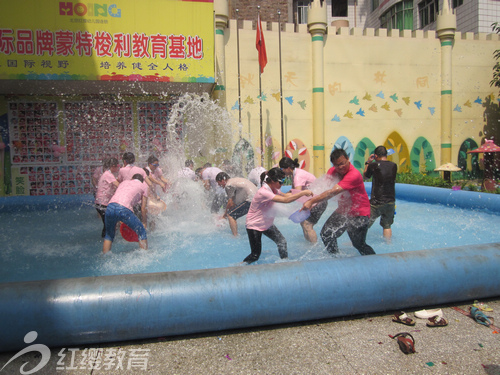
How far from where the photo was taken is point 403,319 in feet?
11.3

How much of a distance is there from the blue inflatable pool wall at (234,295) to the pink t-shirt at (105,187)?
342 centimetres

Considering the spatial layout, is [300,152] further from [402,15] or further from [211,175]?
[402,15]

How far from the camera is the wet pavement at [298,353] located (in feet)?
9.16

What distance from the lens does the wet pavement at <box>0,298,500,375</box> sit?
110 inches

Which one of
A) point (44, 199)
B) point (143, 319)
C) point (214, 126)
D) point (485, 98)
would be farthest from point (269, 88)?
point (143, 319)

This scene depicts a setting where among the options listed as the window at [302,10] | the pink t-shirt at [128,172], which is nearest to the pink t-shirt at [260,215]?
the pink t-shirt at [128,172]

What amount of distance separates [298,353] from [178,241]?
412 cm

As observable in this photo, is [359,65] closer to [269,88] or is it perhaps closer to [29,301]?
[269,88]

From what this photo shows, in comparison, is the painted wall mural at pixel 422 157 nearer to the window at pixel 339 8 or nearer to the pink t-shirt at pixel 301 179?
the pink t-shirt at pixel 301 179

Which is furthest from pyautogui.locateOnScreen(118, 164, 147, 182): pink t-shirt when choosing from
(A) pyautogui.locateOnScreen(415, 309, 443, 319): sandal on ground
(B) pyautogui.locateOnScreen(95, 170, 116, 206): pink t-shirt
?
(A) pyautogui.locateOnScreen(415, 309, 443, 319): sandal on ground

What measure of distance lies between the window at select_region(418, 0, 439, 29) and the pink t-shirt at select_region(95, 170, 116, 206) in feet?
61.9

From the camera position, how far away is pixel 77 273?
4910 mm

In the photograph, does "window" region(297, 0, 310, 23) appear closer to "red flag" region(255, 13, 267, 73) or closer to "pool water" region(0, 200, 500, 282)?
"red flag" region(255, 13, 267, 73)

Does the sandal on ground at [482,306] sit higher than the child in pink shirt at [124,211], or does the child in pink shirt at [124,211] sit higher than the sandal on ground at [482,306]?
the child in pink shirt at [124,211]
